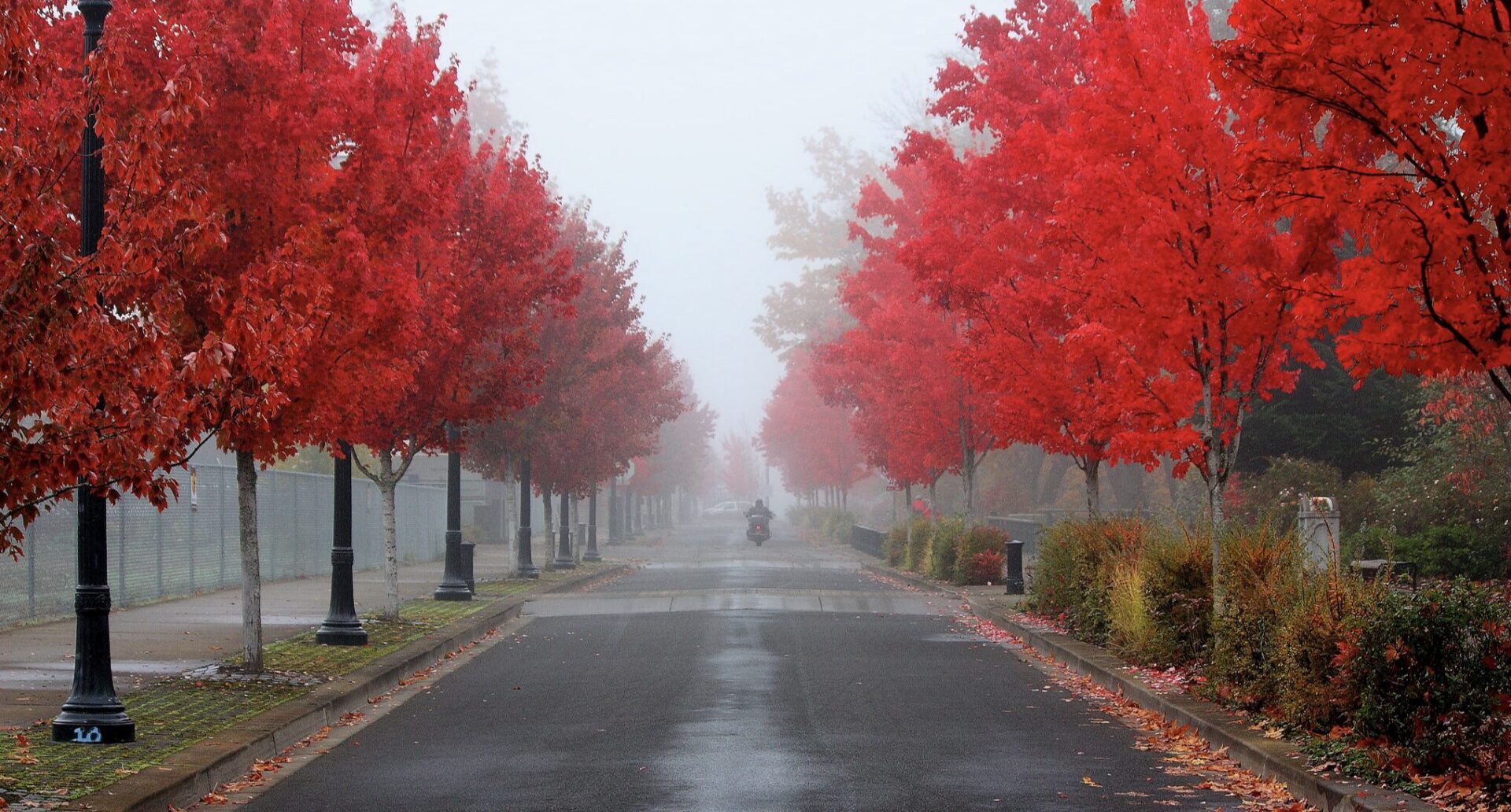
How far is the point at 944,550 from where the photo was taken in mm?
35094

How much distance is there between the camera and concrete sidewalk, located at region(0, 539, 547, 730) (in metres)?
13.8

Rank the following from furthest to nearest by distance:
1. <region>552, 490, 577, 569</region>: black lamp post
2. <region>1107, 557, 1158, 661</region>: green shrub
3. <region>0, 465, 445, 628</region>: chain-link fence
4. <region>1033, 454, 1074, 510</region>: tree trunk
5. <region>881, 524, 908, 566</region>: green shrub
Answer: <region>1033, 454, 1074, 510</region>: tree trunk < <region>881, 524, 908, 566</region>: green shrub < <region>552, 490, 577, 569</region>: black lamp post < <region>0, 465, 445, 628</region>: chain-link fence < <region>1107, 557, 1158, 661</region>: green shrub

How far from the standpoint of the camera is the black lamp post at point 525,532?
35.8 meters

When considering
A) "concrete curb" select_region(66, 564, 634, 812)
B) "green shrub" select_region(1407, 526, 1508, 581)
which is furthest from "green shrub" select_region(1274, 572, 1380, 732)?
"green shrub" select_region(1407, 526, 1508, 581)

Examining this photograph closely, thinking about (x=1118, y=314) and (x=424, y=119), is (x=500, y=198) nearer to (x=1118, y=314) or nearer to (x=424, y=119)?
(x=424, y=119)

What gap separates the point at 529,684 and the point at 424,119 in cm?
593

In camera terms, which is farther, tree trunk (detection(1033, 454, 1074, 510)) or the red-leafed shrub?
tree trunk (detection(1033, 454, 1074, 510))

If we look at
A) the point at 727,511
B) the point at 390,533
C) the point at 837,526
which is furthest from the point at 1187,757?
the point at 727,511

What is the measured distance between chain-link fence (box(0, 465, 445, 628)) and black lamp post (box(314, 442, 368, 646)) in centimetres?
167

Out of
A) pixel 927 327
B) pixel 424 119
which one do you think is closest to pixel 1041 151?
pixel 424 119

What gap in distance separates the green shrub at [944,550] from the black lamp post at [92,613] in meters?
23.9

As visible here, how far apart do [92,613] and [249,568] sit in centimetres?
408

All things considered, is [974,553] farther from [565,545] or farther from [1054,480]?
[1054,480]

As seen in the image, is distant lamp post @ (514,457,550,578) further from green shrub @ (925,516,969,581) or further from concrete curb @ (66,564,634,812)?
concrete curb @ (66,564,634,812)
